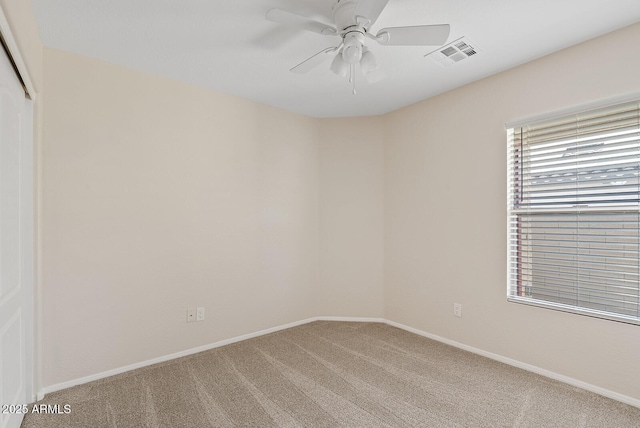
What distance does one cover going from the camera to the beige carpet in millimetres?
1967

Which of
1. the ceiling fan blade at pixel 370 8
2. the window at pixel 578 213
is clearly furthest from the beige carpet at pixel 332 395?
the ceiling fan blade at pixel 370 8

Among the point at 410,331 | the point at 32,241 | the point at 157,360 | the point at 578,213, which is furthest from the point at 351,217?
the point at 32,241

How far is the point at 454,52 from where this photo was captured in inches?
95.3

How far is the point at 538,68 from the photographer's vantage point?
2543 millimetres

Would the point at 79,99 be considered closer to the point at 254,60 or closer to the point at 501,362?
the point at 254,60

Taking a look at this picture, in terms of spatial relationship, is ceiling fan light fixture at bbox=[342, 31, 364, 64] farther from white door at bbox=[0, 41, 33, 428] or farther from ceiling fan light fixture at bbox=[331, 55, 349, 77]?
white door at bbox=[0, 41, 33, 428]

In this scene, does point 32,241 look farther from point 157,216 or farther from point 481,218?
point 481,218

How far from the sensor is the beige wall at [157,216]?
2357mm

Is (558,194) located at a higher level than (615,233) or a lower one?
higher

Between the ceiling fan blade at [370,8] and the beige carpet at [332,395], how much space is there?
7.60 ft

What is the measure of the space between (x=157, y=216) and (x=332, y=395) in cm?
202

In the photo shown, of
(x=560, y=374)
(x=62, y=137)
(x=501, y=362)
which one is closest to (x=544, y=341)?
(x=560, y=374)

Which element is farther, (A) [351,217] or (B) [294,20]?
(A) [351,217]

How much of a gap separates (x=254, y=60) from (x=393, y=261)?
101 inches
